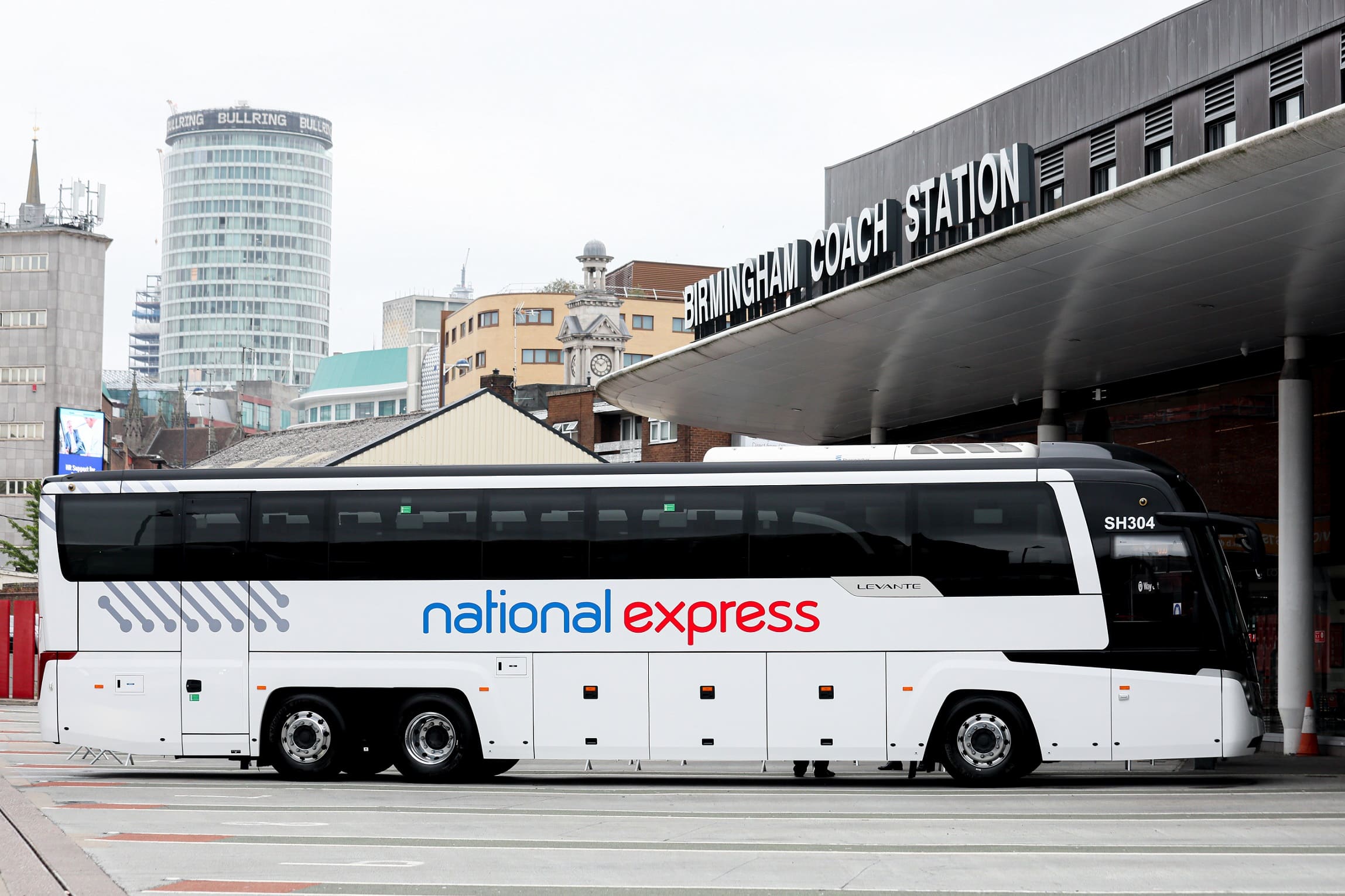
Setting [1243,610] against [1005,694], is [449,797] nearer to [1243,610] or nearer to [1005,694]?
[1005,694]

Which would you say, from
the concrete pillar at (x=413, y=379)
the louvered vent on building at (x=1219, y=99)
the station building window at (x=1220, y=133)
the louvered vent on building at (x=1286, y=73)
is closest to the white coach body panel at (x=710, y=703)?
the louvered vent on building at (x=1286, y=73)

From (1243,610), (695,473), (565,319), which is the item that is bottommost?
(1243,610)

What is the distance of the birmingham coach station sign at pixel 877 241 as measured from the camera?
21.9m

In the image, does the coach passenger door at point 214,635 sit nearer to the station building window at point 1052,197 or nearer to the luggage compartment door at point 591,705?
A: the luggage compartment door at point 591,705

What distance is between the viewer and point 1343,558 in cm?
2327

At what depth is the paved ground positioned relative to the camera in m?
10.1

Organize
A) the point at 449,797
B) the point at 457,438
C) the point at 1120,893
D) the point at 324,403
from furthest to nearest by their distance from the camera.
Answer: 1. the point at 324,403
2. the point at 457,438
3. the point at 449,797
4. the point at 1120,893

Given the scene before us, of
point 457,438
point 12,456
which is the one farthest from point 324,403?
point 457,438

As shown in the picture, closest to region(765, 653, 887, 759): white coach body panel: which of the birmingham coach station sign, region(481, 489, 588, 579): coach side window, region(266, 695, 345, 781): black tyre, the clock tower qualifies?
region(481, 489, 588, 579): coach side window

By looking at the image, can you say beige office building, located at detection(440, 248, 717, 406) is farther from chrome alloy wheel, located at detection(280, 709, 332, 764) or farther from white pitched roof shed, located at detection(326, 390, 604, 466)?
chrome alloy wheel, located at detection(280, 709, 332, 764)

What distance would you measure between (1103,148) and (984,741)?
14.2 m

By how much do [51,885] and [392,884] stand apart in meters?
2.07

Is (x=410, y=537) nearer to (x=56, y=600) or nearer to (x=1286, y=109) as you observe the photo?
(x=56, y=600)

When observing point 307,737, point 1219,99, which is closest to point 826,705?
point 307,737
